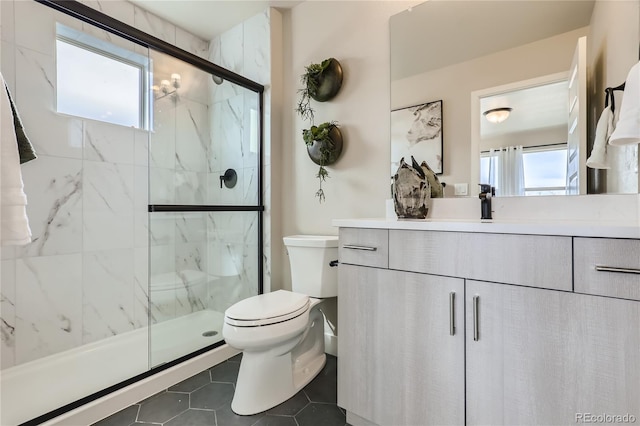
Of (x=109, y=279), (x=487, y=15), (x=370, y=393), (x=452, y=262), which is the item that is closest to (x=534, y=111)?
(x=487, y=15)

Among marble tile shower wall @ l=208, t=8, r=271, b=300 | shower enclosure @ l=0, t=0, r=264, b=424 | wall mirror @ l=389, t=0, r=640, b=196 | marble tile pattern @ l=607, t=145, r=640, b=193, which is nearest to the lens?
marble tile pattern @ l=607, t=145, r=640, b=193

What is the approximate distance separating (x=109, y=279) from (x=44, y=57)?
149cm

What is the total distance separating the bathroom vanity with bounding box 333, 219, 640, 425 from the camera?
854 mm

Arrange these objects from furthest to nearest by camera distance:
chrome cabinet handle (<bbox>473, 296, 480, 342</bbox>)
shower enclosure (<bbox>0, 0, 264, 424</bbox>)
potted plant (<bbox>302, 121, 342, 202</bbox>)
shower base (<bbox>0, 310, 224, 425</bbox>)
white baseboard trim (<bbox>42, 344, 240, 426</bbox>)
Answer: potted plant (<bbox>302, 121, 342, 202</bbox>) < shower enclosure (<bbox>0, 0, 264, 424</bbox>) < shower base (<bbox>0, 310, 224, 425</bbox>) < white baseboard trim (<bbox>42, 344, 240, 426</bbox>) < chrome cabinet handle (<bbox>473, 296, 480, 342</bbox>)

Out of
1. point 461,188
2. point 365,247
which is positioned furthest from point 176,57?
point 461,188

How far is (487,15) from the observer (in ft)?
5.16

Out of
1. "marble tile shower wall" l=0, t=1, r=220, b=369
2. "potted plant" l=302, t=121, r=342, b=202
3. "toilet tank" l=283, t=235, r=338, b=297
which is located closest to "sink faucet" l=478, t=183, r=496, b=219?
"toilet tank" l=283, t=235, r=338, b=297

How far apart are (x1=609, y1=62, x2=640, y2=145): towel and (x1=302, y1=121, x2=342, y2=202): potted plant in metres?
1.35

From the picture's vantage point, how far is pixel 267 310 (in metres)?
1.50

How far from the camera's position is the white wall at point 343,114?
1.92m

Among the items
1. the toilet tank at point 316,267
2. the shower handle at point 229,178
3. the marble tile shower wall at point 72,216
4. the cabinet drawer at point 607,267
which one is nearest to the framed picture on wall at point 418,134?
the toilet tank at point 316,267

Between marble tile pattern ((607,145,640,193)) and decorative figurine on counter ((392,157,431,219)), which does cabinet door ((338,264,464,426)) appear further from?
marble tile pattern ((607,145,640,193))

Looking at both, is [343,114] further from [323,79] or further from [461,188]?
[461,188]

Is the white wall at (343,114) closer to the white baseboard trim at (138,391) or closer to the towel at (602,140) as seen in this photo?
the white baseboard trim at (138,391)
